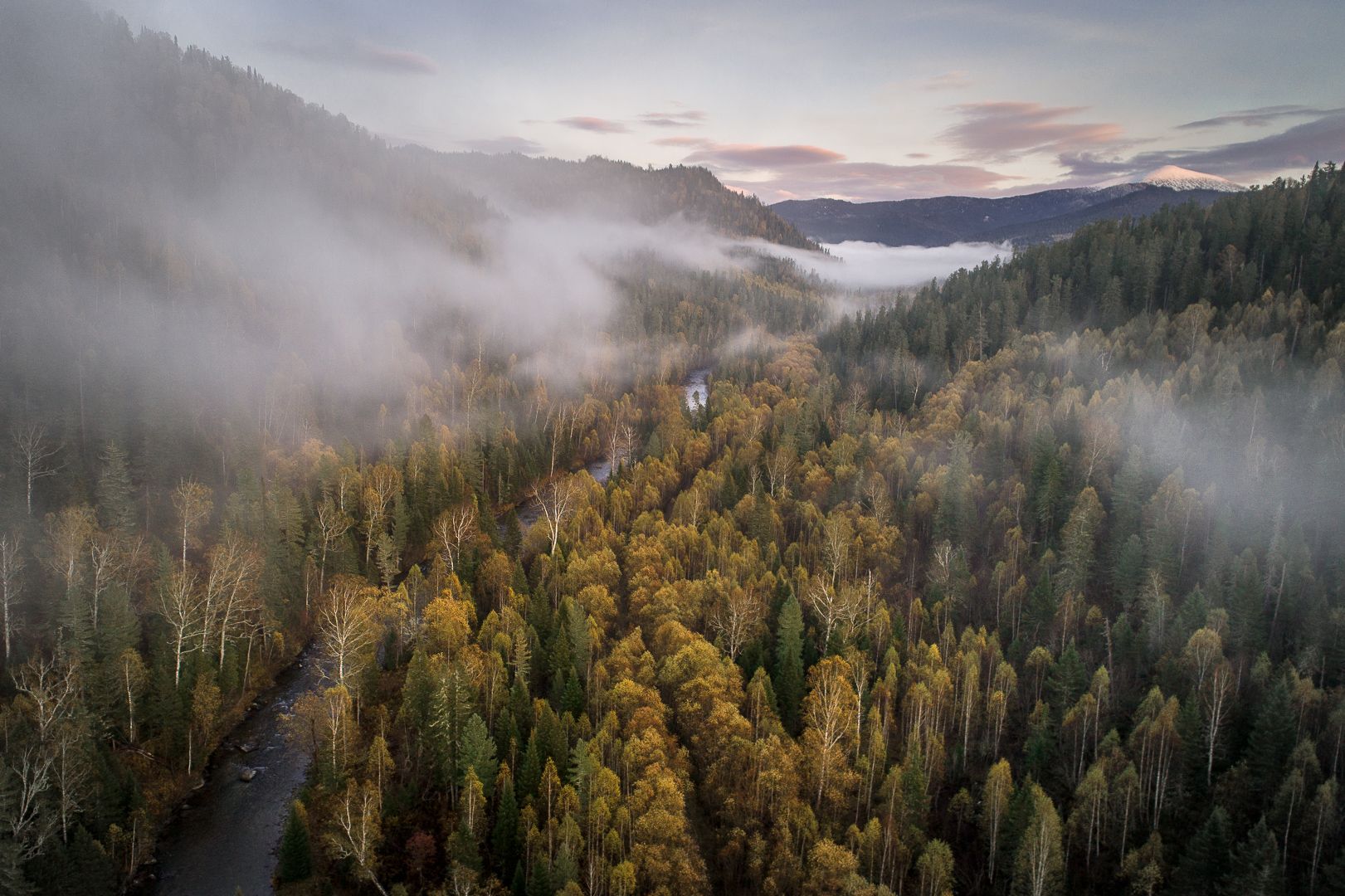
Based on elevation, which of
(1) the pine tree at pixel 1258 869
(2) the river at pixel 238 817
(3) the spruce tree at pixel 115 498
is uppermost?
(3) the spruce tree at pixel 115 498

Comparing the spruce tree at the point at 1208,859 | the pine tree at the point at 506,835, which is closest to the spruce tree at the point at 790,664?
the pine tree at the point at 506,835

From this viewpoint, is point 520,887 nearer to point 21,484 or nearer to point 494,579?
point 494,579

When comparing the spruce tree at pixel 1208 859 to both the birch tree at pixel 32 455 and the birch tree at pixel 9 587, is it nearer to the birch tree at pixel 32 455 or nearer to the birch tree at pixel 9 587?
the birch tree at pixel 9 587

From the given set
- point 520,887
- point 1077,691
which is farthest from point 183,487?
point 1077,691

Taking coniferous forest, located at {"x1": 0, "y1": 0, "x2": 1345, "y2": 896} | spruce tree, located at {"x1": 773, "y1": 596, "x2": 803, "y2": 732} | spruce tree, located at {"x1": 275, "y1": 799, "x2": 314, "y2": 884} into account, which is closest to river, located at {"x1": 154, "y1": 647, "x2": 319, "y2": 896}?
coniferous forest, located at {"x1": 0, "y1": 0, "x2": 1345, "y2": 896}

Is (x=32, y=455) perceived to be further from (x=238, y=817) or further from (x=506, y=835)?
(x=506, y=835)
